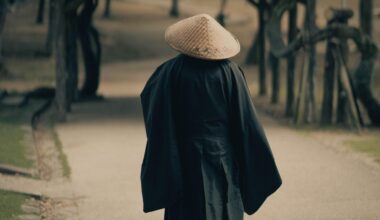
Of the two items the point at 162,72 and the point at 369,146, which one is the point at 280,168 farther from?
the point at 162,72

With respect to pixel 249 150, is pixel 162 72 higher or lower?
higher

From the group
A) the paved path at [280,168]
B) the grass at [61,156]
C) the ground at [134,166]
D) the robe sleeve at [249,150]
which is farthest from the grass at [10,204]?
the robe sleeve at [249,150]

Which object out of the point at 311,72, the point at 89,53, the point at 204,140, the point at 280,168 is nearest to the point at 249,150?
the point at 204,140

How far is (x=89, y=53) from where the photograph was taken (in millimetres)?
20578

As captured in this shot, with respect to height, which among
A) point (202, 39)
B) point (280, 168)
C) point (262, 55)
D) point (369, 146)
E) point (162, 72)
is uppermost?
point (202, 39)

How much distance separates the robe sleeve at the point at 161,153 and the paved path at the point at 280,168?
3.09 metres

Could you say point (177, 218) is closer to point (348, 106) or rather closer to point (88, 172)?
point (88, 172)

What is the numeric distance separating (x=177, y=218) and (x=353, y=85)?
9.50 m

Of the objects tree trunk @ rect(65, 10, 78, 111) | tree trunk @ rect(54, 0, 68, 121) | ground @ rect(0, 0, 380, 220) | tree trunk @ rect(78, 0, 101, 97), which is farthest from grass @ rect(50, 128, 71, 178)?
tree trunk @ rect(78, 0, 101, 97)

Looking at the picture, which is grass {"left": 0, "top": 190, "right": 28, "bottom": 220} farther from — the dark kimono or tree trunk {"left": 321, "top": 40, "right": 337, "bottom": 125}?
tree trunk {"left": 321, "top": 40, "right": 337, "bottom": 125}

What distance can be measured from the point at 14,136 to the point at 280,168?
4.20 meters

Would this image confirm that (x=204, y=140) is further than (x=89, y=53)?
No

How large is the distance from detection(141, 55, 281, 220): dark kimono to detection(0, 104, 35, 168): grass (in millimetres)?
5961

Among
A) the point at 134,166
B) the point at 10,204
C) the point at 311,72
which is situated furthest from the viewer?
the point at 311,72
